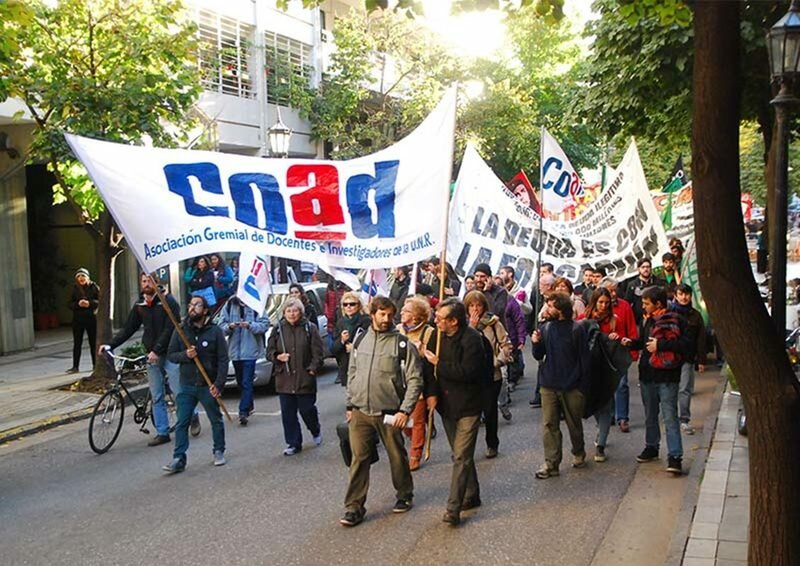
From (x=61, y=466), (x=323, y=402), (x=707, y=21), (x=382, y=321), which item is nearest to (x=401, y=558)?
(x=382, y=321)

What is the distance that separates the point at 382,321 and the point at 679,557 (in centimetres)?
267

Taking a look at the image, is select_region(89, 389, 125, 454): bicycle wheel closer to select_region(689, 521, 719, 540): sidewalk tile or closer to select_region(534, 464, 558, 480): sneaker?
select_region(534, 464, 558, 480): sneaker

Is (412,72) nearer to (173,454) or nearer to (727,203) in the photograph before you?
(173,454)

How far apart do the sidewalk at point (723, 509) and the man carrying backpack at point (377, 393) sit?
223 cm

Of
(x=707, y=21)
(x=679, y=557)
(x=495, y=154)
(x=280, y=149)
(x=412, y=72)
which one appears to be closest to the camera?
(x=707, y=21)

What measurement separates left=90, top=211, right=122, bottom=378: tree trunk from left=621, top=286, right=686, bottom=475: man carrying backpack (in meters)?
8.19

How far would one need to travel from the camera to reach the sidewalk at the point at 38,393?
34.7 ft

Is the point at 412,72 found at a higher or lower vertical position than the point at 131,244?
higher

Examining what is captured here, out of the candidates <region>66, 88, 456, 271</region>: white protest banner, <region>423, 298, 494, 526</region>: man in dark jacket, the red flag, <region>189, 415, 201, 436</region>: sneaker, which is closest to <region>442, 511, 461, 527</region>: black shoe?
<region>423, 298, 494, 526</region>: man in dark jacket

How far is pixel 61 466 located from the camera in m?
8.59

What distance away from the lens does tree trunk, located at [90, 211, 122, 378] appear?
12664 millimetres

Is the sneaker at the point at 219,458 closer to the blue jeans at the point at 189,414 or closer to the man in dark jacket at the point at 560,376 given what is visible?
the blue jeans at the point at 189,414

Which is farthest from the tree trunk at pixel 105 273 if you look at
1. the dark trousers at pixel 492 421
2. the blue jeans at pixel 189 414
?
the dark trousers at pixel 492 421

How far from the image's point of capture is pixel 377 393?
21.1ft
